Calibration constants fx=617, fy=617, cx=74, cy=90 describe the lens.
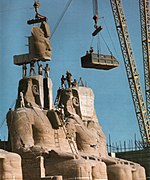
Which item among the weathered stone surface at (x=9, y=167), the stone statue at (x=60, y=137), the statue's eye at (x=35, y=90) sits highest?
the statue's eye at (x=35, y=90)

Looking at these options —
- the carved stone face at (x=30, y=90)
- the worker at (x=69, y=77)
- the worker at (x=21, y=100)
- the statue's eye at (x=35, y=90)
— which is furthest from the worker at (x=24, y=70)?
the worker at (x=69, y=77)

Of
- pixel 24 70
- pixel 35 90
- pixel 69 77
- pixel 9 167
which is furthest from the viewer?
pixel 69 77

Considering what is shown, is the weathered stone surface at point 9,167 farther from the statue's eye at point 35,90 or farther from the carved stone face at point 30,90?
the statue's eye at point 35,90

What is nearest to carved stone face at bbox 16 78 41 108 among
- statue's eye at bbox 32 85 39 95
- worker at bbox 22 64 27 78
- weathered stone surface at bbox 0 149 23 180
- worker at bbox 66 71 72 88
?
statue's eye at bbox 32 85 39 95

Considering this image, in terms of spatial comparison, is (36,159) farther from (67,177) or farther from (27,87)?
(27,87)

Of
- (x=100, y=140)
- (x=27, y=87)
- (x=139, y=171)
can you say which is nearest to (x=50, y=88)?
(x=27, y=87)

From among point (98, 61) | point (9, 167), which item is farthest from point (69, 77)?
point (9, 167)

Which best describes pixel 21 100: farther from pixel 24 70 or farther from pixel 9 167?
pixel 9 167

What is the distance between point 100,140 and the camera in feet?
155

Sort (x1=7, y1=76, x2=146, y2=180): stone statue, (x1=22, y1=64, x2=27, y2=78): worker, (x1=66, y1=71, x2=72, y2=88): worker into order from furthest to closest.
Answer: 1. (x1=66, y1=71, x2=72, y2=88): worker
2. (x1=22, y1=64, x2=27, y2=78): worker
3. (x1=7, y1=76, x2=146, y2=180): stone statue

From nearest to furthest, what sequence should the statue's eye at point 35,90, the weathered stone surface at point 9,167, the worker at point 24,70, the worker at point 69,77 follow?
1. the weathered stone surface at point 9,167
2. the statue's eye at point 35,90
3. the worker at point 24,70
4. the worker at point 69,77

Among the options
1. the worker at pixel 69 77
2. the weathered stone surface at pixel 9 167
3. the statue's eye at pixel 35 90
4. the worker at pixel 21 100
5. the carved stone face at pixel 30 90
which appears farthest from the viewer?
the worker at pixel 69 77

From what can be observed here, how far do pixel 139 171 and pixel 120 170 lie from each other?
2.93 m

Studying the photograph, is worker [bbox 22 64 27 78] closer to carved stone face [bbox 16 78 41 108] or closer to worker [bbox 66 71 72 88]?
carved stone face [bbox 16 78 41 108]
